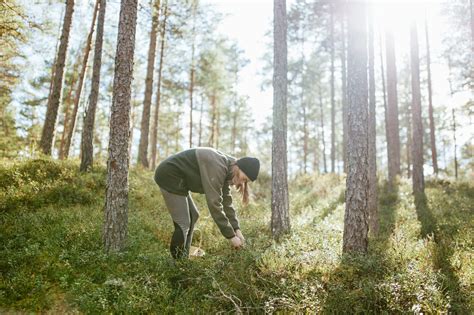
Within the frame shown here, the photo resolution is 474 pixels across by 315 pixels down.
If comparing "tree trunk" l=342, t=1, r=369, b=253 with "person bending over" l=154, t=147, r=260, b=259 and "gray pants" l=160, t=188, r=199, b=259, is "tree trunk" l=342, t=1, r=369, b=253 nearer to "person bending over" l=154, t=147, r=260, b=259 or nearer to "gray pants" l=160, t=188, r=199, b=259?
"person bending over" l=154, t=147, r=260, b=259

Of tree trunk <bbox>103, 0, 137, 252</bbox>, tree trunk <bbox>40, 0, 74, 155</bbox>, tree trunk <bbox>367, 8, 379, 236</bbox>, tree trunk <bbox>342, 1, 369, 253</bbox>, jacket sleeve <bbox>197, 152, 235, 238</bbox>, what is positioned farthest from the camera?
tree trunk <bbox>40, 0, 74, 155</bbox>

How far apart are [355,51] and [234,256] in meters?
4.49

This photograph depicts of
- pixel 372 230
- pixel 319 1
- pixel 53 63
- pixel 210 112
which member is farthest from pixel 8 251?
pixel 210 112

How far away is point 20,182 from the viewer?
8.41 meters

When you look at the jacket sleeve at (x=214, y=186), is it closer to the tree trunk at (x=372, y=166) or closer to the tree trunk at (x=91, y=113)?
the tree trunk at (x=372, y=166)

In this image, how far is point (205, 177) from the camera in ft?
15.3

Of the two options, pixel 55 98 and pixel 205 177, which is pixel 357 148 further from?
pixel 55 98

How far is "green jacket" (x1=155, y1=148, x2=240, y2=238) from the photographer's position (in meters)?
4.64

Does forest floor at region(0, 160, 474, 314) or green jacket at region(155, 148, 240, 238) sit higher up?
green jacket at region(155, 148, 240, 238)

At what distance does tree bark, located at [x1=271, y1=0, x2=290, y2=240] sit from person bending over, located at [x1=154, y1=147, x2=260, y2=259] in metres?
3.04

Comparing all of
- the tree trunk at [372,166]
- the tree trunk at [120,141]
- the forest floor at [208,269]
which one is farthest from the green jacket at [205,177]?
the tree trunk at [372,166]

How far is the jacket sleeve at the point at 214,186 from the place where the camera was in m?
4.61

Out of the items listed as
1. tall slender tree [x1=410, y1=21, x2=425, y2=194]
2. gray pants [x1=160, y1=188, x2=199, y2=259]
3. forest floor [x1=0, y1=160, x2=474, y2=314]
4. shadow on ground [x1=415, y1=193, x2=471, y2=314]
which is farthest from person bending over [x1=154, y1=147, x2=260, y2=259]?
tall slender tree [x1=410, y1=21, x2=425, y2=194]

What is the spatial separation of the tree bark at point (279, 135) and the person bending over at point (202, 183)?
3035 millimetres
